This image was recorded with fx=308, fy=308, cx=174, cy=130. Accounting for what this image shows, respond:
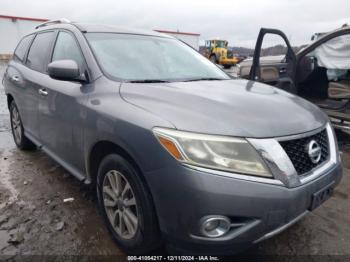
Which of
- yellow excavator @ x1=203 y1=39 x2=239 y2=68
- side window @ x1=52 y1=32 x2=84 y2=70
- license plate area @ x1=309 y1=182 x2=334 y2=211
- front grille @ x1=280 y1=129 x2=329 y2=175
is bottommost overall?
yellow excavator @ x1=203 y1=39 x2=239 y2=68

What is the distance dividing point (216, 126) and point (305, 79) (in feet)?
14.9

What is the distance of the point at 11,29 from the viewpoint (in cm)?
2562

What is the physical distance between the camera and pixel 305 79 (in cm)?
563

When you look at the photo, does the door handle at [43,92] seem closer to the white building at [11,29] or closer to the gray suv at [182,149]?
the gray suv at [182,149]

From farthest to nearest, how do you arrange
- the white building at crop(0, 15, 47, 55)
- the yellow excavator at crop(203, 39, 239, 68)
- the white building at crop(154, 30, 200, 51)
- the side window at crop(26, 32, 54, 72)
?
1. the white building at crop(154, 30, 200, 51)
2. the yellow excavator at crop(203, 39, 239, 68)
3. the white building at crop(0, 15, 47, 55)
4. the side window at crop(26, 32, 54, 72)

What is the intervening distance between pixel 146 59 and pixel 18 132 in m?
2.61

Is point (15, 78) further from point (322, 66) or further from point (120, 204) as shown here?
point (322, 66)

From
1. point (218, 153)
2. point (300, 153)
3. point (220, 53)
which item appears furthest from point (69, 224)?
point (220, 53)


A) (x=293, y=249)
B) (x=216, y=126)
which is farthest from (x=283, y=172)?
(x=293, y=249)

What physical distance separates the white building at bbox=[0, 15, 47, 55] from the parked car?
2515 centimetres

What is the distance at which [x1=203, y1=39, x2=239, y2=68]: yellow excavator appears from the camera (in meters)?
26.4


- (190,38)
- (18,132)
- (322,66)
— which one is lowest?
(18,132)

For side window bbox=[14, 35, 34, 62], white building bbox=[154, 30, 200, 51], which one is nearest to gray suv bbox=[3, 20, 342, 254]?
side window bbox=[14, 35, 34, 62]

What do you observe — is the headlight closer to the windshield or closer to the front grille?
the front grille
